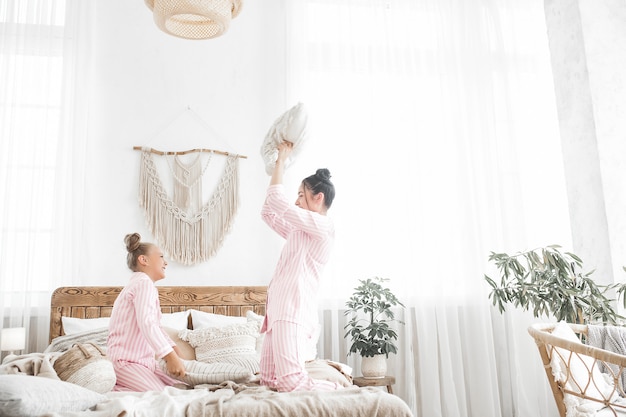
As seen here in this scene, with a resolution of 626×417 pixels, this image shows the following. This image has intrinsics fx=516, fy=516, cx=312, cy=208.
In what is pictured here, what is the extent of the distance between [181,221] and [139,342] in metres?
1.59

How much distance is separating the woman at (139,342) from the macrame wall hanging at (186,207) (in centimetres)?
134

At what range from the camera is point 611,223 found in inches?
154

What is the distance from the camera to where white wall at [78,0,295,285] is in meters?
3.87

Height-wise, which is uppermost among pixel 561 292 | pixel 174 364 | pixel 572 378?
pixel 561 292

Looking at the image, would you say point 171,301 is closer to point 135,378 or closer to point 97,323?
point 97,323

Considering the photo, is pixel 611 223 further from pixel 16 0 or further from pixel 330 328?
pixel 16 0

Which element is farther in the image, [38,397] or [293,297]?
[293,297]

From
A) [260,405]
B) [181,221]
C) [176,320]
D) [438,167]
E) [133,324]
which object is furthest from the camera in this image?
[438,167]

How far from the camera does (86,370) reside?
2037mm

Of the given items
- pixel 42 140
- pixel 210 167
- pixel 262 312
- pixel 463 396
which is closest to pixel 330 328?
pixel 262 312

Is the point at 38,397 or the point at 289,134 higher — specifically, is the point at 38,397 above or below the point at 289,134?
below

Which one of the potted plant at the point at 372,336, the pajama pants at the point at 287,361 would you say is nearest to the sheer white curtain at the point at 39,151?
the potted plant at the point at 372,336

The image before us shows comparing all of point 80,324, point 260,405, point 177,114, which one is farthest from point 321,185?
point 177,114

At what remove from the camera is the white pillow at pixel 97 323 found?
328cm
